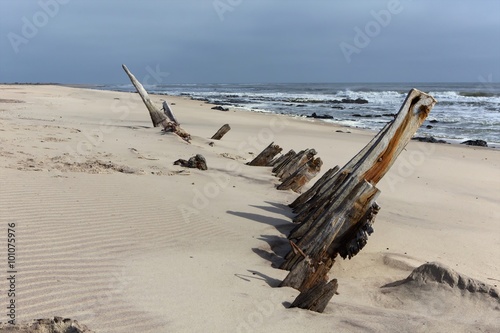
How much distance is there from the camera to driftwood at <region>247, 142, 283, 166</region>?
11469 millimetres

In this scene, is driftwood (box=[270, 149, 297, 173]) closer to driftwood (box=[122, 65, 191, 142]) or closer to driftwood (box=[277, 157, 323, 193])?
driftwood (box=[277, 157, 323, 193])

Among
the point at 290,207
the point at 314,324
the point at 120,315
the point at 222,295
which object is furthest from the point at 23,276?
the point at 290,207

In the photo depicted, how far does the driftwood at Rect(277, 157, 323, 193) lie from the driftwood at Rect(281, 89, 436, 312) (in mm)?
3048

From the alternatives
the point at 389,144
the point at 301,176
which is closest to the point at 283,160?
the point at 301,176

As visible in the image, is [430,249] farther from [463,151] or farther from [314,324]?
[463,151]

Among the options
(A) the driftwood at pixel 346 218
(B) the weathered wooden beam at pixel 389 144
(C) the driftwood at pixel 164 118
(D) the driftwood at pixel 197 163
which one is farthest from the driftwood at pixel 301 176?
(C) the driftwood at pixel 164 118

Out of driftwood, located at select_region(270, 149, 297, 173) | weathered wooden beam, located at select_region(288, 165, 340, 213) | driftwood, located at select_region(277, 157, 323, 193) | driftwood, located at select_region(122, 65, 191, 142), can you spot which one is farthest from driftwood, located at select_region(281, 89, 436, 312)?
driftwood, located at select_region(122, 65, 191, 142)

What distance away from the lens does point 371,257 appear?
615 centimetres

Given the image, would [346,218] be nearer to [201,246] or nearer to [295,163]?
[201,246]

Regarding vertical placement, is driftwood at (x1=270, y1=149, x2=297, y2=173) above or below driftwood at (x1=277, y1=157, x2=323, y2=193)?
above

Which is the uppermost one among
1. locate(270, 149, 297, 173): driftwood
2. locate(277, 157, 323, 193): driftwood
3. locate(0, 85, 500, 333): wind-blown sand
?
locate(270, 149, 297, 173): driftwood

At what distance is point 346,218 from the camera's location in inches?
202

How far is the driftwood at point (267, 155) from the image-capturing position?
1147 centimetres

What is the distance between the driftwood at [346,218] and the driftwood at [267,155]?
541 centimetres
